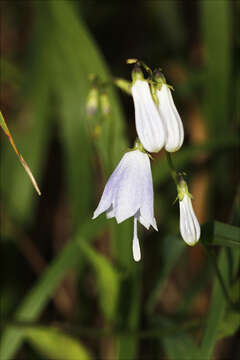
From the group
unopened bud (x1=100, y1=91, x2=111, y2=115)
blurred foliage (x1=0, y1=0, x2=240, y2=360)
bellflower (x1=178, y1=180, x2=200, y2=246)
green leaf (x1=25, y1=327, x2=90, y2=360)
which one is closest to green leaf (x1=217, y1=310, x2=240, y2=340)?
blurred foliage (x1=0, y1=0, x2=240, y2=360)

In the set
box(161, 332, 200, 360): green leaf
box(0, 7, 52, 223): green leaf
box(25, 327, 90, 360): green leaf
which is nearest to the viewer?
box(161, 332, 200, 360): green leaf

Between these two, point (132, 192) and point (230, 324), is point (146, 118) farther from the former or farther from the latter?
point (230, 324)

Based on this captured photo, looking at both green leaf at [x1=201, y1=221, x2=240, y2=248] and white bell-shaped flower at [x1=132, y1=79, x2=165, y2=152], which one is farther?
green leaf at [x1=201, y1=221, x2=240, y2=248]

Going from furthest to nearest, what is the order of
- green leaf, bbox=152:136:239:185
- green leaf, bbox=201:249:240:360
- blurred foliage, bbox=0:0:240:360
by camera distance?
Answer: green leaf, bbox=152:136:239:185, blurred foliage, bbox=0:0:240:360, green leaf, bbox=201:249:240:360

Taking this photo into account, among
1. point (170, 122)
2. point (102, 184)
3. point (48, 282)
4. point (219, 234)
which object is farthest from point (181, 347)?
point (102, 184)

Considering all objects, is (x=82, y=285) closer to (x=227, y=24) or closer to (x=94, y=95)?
(x=94, y=95)

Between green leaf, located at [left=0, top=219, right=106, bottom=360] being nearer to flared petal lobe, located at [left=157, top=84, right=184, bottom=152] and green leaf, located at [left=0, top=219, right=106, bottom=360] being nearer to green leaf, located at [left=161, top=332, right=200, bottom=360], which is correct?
green leaf, located at [left=161, top=332, right=200, bottom=360]

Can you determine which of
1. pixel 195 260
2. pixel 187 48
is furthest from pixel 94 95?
pixel 187 48
